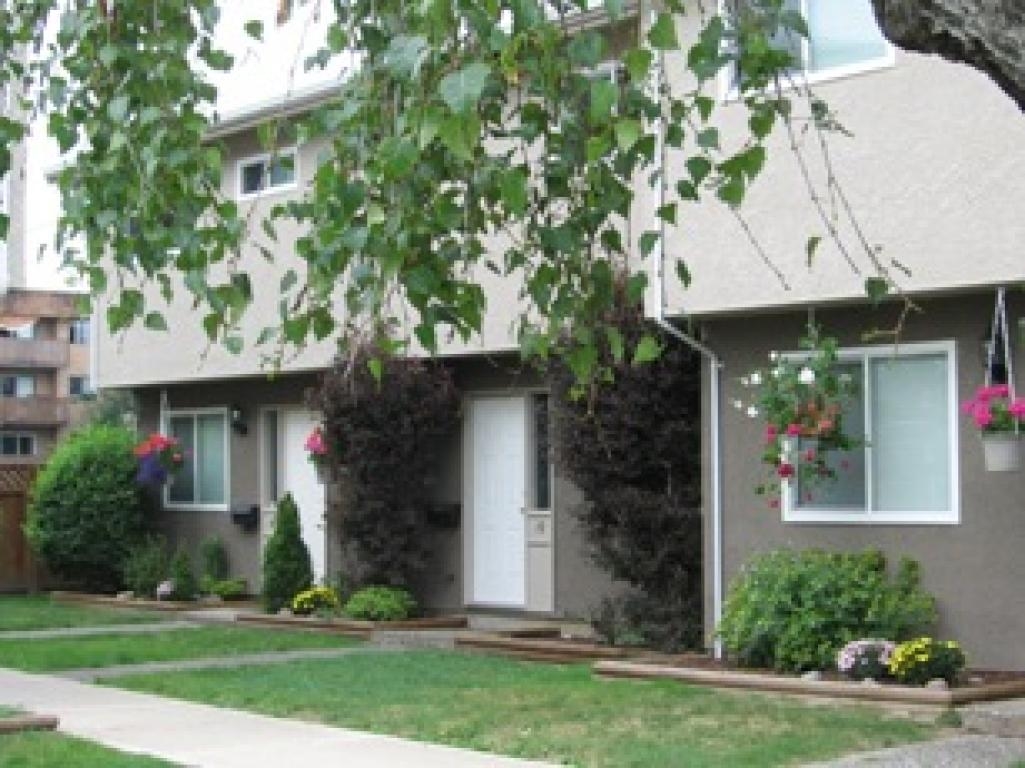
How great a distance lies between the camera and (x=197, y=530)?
77.4 feet

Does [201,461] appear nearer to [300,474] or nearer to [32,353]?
[300,474]

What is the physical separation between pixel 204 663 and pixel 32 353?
179 feet

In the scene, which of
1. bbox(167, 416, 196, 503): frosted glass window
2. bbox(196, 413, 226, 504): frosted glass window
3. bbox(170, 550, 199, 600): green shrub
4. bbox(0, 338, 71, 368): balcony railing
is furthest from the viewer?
bbox(0, 338, 71, 368): balcony railing

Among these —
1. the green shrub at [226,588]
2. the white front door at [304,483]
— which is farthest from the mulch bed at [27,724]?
the green shrub at [226,588]

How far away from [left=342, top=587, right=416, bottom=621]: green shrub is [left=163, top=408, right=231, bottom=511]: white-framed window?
5010mm

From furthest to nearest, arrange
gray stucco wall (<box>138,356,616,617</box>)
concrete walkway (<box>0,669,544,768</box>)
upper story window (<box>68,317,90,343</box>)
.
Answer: upper story window (<box>68,317,90,343</box>)
gray stucco wall (<box>138,356,616,617</box>)
concrete walkway (<box>0,669,544,768</box>)

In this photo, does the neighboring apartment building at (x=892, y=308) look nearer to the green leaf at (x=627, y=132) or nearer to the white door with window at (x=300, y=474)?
the white door with window at (x=300, y=474)

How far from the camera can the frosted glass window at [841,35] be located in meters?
13.2

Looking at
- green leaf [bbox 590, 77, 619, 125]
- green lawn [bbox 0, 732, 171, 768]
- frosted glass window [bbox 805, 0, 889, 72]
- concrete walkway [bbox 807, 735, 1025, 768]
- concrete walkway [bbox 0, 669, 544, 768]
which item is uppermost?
frosted glass window [bbox 805, 0, 889, 72]

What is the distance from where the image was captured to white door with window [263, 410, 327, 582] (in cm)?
2136

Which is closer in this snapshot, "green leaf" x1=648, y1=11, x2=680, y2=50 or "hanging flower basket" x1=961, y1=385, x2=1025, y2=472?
"green leaf" x1=648, y1=11, x2=680, y2=50

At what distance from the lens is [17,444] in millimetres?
68875

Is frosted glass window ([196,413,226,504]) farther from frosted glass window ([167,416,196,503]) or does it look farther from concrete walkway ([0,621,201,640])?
concrete walkway ([0,621,201,640])

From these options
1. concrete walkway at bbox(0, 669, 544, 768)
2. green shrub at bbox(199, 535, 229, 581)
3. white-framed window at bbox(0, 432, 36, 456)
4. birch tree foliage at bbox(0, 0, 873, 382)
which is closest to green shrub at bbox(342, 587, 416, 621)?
green shrub at bbox(199, 535, 229, 581)
